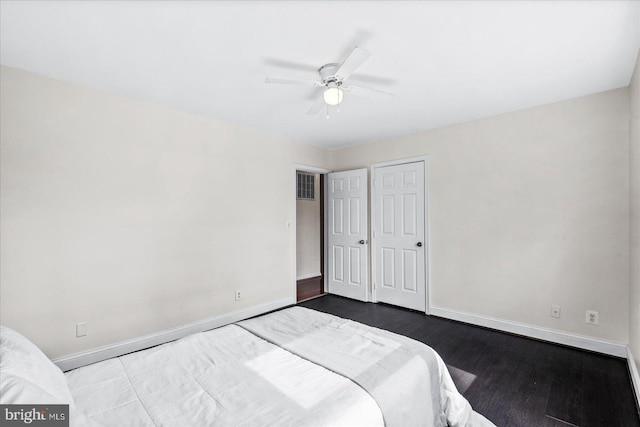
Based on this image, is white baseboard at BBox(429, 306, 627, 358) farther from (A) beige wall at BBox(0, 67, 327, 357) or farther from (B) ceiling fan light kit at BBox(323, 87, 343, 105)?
(B) ceiling fan light kit at BBox(323, 87, 343, 105)

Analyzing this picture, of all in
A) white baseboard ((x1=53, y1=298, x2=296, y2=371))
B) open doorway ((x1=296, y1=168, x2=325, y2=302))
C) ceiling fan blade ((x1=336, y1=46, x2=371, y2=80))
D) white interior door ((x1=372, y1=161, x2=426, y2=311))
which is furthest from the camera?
open doorway ((x1=296, y1=168, x2=325, y2=302))

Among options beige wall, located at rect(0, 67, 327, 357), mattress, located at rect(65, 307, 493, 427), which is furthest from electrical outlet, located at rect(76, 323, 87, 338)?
mattress, located at rect(65, 307, 493, 427)

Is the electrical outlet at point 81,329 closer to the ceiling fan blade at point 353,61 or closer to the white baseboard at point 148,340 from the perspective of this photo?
the white baseboard at point 148,340

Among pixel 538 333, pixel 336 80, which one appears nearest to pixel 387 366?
pixel 336 80

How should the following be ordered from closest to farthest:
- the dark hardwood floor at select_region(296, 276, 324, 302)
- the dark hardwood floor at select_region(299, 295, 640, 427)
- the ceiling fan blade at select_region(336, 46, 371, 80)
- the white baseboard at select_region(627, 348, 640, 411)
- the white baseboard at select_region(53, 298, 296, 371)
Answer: the ceiling fan blade at select_region(336, 46, 371, 80), the dark hardwood floor at select_region(299, 295, 640, 427), the white baseboard at select_region(627, 348, 640, 411), the white baseboard at select_region(53, 298, 296, 371), the dark hardwood floor at select_region(296, 276, 324, 302)

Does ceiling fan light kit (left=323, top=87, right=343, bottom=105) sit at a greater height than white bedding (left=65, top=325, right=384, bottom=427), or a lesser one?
greater

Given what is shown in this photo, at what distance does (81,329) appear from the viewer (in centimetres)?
252

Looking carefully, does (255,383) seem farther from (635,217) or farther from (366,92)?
(635,217)

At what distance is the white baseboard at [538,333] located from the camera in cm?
265

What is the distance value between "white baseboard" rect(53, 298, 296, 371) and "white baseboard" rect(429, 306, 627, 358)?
91.8 inches

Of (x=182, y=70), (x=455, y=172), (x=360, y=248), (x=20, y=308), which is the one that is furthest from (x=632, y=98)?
(x=20, y=308)

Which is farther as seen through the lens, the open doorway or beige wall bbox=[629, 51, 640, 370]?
the open doorway

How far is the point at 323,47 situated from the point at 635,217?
107 inches

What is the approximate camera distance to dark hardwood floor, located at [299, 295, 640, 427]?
1.90m
